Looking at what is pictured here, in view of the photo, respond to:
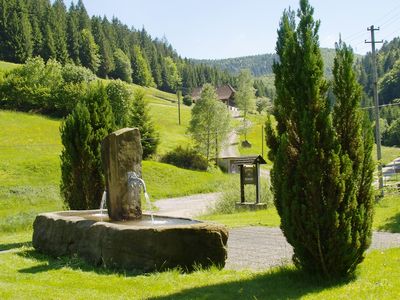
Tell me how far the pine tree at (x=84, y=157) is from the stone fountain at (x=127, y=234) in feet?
9.04

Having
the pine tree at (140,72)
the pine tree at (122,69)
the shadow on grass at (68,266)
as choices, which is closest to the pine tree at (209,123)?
the shadow on grass at (68,266)

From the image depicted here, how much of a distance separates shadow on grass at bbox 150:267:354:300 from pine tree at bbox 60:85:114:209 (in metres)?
7.87

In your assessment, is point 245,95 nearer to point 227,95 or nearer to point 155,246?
point 227,95

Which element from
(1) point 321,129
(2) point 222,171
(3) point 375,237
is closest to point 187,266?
(1) point 321,129

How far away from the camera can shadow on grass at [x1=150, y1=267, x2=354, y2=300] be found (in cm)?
633

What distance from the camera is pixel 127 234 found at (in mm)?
8547

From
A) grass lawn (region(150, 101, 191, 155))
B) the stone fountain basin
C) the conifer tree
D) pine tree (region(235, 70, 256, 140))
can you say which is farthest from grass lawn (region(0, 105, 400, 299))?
pine tree (region(235, 70, 256, 140))

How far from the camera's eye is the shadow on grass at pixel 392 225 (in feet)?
43.5

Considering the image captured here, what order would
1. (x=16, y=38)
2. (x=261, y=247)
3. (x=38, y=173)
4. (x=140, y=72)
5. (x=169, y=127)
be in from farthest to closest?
(x=140, y=72) < (x=16, y=38) < (x=169, y=127) < (x=38, y=173) < (x=261, y=247)

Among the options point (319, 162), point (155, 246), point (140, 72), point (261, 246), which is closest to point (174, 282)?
point (155, 246)

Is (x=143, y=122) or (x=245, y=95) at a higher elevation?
(x=245, y=95)

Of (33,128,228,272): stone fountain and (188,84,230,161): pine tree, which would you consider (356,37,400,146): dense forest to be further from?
(33,128,228,272): stone fountain

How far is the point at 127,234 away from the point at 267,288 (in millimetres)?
2987

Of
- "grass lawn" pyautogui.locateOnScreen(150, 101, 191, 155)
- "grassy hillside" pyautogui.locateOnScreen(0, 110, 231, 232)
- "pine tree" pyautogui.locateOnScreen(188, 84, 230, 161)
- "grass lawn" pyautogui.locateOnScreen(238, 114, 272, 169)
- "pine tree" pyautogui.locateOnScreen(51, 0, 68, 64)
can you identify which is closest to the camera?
"grassy hillside" pyautogui.locateOnScreen(0, 110, 231, 232)
